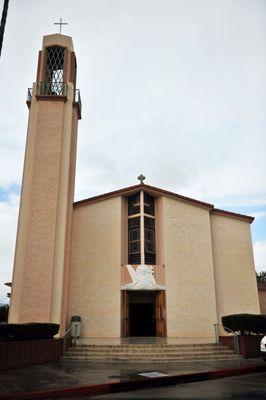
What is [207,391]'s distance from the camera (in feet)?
23.6

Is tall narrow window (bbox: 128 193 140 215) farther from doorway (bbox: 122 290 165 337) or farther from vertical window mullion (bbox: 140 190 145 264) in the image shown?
doorway (bbox: 122 290 165 337)

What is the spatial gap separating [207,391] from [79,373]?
365cm

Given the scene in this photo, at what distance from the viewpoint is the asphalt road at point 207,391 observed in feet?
21.6

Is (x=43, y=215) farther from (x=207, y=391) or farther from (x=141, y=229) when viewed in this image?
(x=207, y=391)

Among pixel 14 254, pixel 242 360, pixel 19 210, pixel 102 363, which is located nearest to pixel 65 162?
pixel 19 210

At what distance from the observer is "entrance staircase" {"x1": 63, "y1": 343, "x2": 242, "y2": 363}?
486 inches

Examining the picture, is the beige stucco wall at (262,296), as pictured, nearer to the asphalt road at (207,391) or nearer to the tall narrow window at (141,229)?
the tall narrow window at (141,229)

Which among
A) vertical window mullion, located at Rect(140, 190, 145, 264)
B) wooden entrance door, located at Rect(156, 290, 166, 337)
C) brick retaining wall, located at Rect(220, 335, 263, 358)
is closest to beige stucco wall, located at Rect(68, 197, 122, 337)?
vertical window mullion, located at Rect(140, 190, 145, 264)

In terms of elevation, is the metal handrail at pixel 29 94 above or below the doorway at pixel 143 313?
above

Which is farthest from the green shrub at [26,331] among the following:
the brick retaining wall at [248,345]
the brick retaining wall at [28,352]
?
the brick retaining wall at [248,345]

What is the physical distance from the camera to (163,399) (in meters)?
6.46

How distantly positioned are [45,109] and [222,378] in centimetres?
1481

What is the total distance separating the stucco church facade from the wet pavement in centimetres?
483

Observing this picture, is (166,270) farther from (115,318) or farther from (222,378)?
(222,378)
